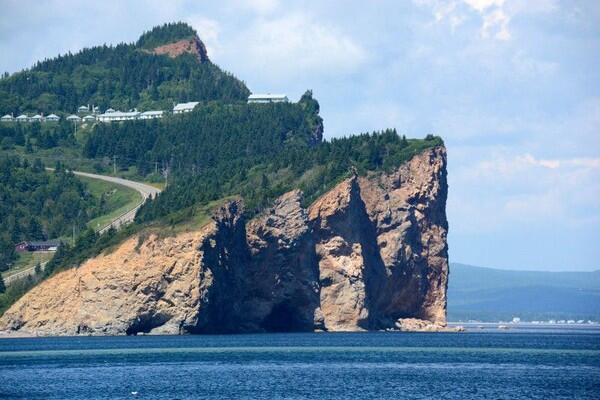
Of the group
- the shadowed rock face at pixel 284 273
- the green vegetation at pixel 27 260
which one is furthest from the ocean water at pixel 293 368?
the green vegetation at pixel 27 260

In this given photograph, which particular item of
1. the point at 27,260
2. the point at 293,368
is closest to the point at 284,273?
the point at 27,260

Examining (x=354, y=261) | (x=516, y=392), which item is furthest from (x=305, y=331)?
(x=516, y=392)

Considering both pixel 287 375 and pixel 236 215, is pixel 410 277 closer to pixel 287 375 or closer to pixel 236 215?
pixel 236 215

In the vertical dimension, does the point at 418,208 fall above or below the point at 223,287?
above

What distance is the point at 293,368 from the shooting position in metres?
100

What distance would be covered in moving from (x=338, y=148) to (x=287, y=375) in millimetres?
86309

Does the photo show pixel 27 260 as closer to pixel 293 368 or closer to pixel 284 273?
pixel 284 273

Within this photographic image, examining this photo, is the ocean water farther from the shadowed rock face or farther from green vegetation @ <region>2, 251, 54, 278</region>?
green vegetation @ <region>2, 251, 54, 278</region>

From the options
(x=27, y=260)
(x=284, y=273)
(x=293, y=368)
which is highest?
(x=27, y=260)

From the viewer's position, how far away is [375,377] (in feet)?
303

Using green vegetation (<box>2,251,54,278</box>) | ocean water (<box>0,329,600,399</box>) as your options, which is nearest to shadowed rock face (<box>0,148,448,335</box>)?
ocean water (<box>0,329,600,399</box>)

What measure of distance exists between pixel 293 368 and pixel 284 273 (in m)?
54.9

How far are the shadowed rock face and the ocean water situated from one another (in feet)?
14.1

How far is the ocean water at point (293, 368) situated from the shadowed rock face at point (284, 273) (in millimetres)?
4294
